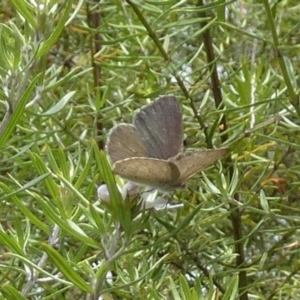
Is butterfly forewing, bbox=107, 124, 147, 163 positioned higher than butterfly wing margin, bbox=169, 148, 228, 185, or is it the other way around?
butterfly forewing, bbox=107, 124, 147, 163

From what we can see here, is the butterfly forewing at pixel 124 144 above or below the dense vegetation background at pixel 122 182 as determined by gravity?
above

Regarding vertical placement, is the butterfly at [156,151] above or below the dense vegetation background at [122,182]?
above
